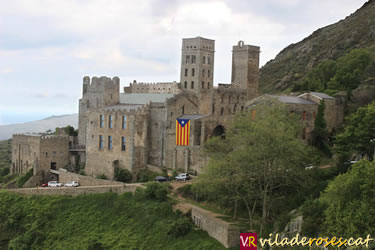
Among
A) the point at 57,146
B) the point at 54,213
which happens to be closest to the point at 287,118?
the point at 54,213

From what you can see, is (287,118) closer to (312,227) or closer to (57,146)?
(312,227)

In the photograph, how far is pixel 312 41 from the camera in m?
139

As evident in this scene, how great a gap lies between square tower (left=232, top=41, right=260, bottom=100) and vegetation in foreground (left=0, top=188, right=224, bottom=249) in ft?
124

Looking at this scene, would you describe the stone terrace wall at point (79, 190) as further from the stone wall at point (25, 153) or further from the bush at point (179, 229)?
the stone wall at point (25, 153)

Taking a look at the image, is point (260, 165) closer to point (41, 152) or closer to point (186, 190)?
point (186, 190)

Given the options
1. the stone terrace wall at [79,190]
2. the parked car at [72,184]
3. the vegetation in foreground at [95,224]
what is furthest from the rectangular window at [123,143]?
the vegetation in foreground at [95,224]

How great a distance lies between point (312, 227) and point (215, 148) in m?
17.7

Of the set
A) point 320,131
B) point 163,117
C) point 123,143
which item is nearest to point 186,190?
point 163,117

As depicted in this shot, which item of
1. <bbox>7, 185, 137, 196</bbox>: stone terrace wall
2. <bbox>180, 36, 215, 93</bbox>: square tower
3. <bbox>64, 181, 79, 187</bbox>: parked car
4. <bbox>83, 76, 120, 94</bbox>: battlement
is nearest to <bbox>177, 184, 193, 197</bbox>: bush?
<bbox>7, 185, 137, 196</bbox>: stone terrace wall

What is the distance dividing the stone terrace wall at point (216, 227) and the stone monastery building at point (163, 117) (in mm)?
12132

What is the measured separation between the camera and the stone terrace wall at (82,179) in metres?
58.0

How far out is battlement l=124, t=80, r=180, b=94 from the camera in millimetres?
76431

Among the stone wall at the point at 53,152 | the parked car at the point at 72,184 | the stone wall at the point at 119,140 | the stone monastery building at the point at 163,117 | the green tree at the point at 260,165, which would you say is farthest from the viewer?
the stone wall at the point at 53,152

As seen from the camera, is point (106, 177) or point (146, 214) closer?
point (146, 214)
